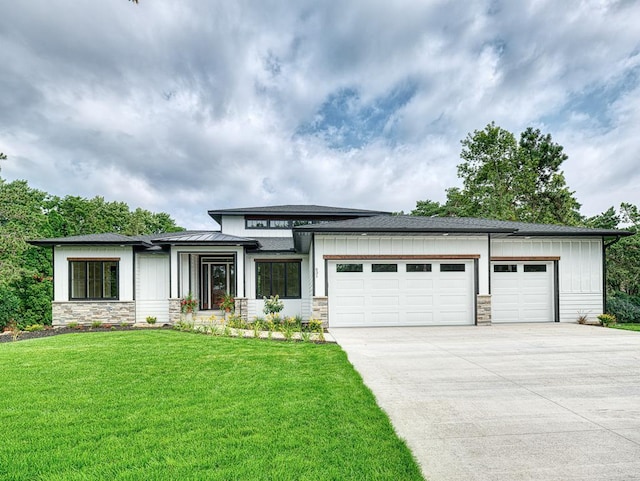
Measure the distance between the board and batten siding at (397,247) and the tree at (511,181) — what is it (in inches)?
567

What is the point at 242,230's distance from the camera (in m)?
17.6

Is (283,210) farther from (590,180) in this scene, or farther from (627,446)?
(590,180)

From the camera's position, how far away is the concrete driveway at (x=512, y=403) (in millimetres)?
2902

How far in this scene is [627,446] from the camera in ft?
10.5

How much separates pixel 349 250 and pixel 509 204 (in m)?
19.2

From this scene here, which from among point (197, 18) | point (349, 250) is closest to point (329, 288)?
point (349, 250)

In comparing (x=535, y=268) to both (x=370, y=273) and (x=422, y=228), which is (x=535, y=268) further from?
(x=370, y=273)

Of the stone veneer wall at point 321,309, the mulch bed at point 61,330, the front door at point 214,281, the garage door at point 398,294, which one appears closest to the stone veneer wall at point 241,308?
the mulch bed at point 61,330

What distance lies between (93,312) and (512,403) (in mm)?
14270

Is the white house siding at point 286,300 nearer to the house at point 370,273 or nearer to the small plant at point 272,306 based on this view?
the house at point 370,273

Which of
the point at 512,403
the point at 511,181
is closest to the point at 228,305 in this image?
the point at 512,403

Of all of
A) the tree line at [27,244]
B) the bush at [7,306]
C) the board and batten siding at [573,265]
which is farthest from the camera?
the bush at [7,306]

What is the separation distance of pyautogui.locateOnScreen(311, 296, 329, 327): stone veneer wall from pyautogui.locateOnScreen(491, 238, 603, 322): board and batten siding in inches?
256

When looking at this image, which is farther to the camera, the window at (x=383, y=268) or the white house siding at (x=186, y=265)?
the white house siding at (x=186, y=265)
